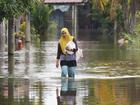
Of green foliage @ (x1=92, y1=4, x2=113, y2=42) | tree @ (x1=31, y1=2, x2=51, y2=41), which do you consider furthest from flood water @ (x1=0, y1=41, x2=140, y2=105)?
green foliage @ (x1=92, y1=4, x2=113, y2=42)

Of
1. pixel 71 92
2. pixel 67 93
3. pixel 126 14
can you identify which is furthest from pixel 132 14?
pixel 67 93

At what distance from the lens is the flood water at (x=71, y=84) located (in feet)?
44.7

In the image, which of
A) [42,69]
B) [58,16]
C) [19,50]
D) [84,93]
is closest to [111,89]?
[84,93]

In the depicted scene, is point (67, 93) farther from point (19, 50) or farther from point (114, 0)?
point (114, 0)

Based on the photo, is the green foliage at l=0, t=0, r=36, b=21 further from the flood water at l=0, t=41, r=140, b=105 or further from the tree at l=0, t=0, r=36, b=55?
the flood water at l=0, t=41, r=140, b=105

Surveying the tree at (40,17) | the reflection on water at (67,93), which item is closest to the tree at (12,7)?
the reflection on water at (67,93)

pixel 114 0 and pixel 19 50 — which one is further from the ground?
pixel 114 0

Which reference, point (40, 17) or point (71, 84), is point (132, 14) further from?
point (71, 84)

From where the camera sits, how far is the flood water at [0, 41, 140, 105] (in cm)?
1362

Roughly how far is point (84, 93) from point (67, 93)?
401 mm

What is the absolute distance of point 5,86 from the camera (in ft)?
53.6

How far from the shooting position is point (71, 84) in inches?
661

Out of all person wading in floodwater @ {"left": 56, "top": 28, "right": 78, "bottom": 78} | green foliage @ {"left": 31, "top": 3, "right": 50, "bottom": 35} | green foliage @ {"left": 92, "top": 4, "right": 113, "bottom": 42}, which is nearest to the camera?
person wading in floodwater @ {"left": 56, "top": 28, "right": 78, "bottom": 78}

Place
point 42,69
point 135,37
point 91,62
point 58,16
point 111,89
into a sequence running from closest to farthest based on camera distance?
point 111,89, point 42,69, point 91,62, point 135,37, point 58,16
